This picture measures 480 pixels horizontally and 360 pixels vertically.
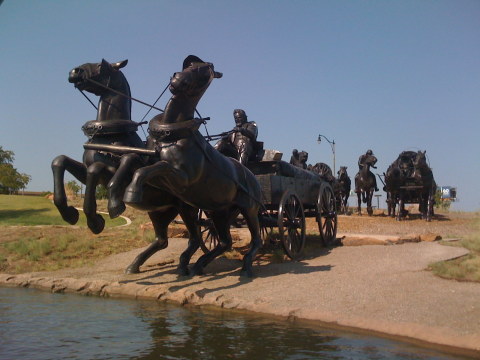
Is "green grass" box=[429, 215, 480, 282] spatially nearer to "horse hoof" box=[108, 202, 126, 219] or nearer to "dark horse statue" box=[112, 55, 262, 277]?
"dark horse statue" box=[112, 55, 262, 277]

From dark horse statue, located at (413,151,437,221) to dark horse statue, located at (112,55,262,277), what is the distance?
13.0m

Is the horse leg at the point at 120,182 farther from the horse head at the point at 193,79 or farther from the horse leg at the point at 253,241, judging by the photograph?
A: the horse leg at the point at 253,241

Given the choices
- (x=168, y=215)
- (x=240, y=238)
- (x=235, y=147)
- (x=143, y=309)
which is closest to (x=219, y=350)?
(x=143, y=309)

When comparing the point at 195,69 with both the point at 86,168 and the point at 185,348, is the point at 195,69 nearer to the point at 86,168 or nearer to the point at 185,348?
the point at 86,168

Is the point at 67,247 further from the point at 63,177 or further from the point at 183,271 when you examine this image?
the point at 63,177

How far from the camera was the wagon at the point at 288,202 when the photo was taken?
1025cm

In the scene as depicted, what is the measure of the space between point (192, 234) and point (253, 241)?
1114 mm

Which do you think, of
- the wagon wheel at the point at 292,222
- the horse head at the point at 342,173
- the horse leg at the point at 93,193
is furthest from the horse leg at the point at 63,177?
the horse head at the point at 342,173

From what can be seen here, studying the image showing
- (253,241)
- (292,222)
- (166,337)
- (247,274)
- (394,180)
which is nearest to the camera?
(166,337)

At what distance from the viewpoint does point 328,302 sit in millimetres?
6688

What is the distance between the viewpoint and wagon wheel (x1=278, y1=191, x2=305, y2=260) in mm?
10258

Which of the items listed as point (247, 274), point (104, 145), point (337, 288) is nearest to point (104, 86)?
point (104, 145)

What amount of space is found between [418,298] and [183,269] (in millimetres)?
4098

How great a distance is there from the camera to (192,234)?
957cm
